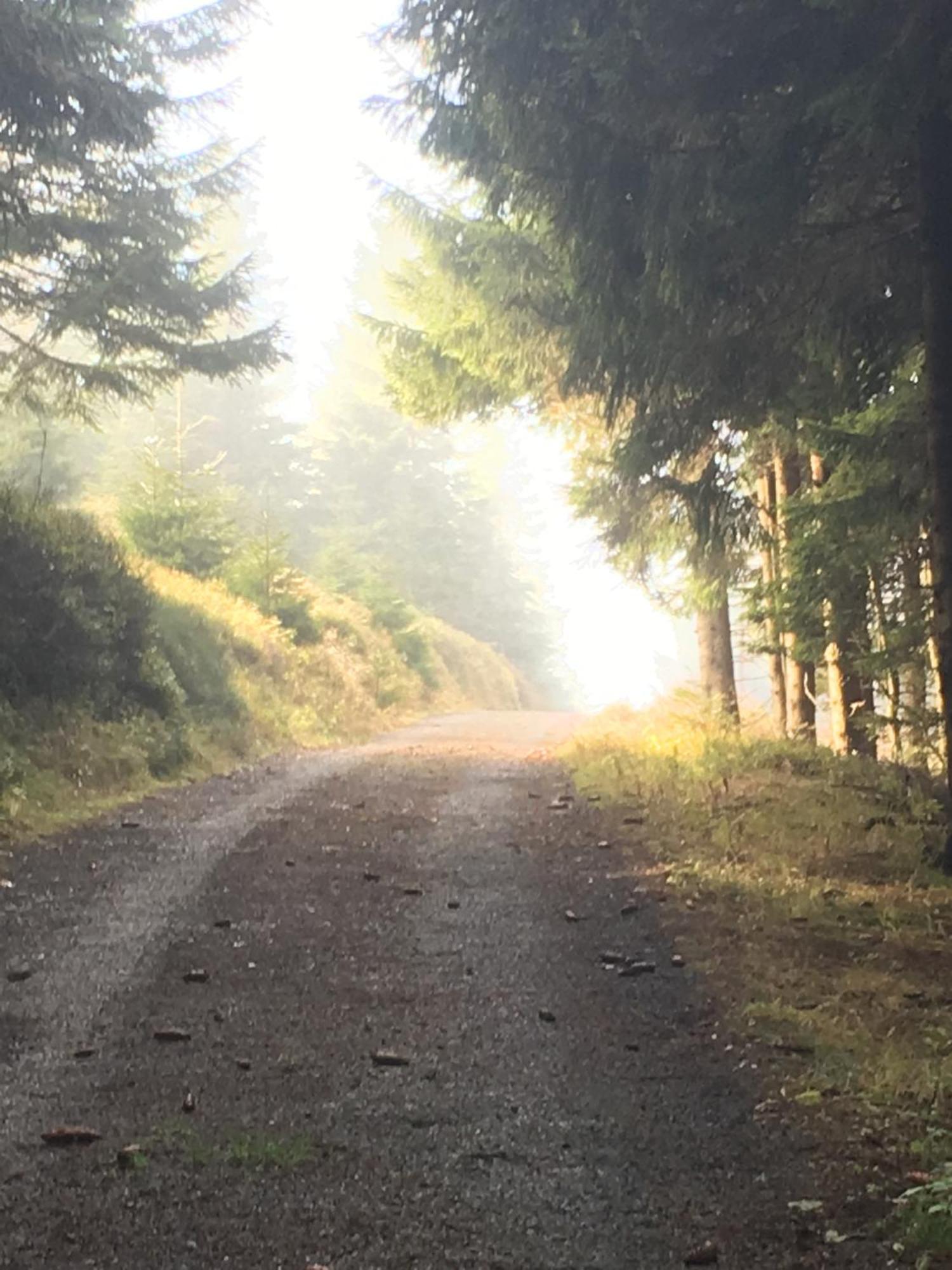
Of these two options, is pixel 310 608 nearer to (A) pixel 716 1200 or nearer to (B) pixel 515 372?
(B) pixel 515 372

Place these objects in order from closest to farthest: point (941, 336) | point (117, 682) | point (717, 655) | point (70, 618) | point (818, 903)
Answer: point (818, 903) → point (941, 336) → point (70, 618) → point (117, 682) → point (717, 655)

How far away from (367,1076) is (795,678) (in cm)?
1096

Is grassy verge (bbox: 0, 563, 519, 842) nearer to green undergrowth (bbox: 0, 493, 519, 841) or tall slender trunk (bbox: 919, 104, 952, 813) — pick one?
green undergrowth (bbox: 0, 493, 519, 841)

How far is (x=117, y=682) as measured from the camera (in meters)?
13.3

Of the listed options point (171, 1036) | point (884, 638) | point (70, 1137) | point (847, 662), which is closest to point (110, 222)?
point (847, 662)

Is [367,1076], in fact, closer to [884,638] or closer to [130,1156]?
[130,1156]

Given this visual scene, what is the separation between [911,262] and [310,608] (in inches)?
741

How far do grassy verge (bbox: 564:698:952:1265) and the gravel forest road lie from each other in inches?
9.0

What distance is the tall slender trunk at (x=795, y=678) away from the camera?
13.0m

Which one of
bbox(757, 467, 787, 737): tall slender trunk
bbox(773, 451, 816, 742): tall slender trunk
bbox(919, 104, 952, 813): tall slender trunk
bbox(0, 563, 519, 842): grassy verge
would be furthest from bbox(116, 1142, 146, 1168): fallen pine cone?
bbox(773, 451, 816, 742): tall slender trunk

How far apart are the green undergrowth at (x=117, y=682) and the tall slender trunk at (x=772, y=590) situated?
6.44 m

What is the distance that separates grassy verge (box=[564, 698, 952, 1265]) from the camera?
4070mm

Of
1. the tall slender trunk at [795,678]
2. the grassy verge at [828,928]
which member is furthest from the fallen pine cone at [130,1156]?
the tall slender trunk at [795,678]

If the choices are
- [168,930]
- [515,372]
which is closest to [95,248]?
[515,372]
